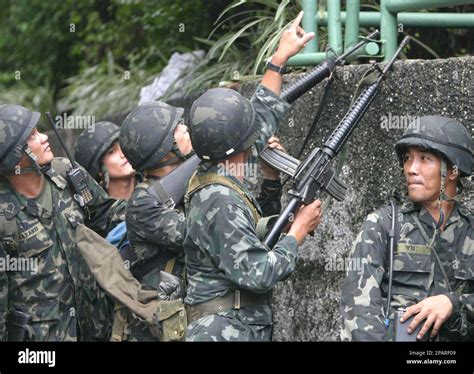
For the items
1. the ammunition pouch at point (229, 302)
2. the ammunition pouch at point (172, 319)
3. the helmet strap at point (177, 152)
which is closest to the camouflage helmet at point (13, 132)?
the helmet strap at point (177, 152)

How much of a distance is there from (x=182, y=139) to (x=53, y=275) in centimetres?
102

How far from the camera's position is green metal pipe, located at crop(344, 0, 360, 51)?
20.0 ft

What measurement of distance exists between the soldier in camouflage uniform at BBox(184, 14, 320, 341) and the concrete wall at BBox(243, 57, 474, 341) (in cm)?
92

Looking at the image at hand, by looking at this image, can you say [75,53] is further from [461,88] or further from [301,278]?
[461,88]

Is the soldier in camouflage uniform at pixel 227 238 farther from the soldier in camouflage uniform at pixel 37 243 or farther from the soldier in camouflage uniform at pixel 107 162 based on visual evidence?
the soldier in camouflage uniform at pixel 107 162

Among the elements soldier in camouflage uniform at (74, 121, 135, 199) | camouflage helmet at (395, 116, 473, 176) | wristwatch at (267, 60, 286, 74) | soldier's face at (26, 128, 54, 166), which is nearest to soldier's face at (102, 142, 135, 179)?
soldier in camouflage uniform at (74, 121, 135, 199)

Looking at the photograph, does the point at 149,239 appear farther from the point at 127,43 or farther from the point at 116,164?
the point at 127,43

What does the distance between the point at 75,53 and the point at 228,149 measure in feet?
25.6

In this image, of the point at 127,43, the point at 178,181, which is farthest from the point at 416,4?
the point at 127,43

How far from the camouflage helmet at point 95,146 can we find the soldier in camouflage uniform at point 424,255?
8.05 feet

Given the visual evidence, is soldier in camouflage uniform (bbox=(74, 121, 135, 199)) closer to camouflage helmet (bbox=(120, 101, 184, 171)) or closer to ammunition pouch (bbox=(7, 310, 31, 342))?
camouflage helmet (bbox=(120, 101, 184, 171))

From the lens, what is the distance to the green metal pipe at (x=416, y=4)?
5.60m

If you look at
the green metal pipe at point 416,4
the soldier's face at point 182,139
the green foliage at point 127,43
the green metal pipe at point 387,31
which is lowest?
the soldier's face at point 182,139

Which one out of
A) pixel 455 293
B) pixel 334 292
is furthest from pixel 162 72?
pixel 455 293
